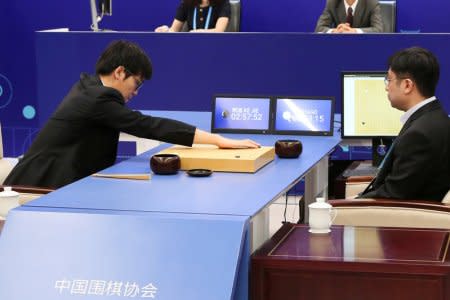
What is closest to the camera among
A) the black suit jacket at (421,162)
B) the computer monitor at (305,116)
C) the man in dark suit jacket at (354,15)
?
the black suit jacket at (421,162)

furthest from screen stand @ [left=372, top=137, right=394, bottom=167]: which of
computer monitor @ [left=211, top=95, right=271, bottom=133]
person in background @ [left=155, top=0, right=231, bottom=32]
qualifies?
person in background @ [left=155, top=0, right=231, bottom=32]

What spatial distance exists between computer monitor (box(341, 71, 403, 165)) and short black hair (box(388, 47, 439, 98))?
2.67 feet

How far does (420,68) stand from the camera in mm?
3961

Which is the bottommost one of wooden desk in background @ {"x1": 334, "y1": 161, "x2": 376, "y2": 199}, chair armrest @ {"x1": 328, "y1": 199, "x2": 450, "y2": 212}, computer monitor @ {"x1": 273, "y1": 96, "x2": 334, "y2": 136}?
wooden desk in background @ {"x1": 334, "y1": 161, "x2": 376, "y2": 199}

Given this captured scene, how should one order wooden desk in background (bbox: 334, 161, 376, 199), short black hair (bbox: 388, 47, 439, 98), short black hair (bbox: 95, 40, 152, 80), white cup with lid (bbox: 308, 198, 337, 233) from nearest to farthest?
white cup with lid (bbox: 308, 198, 337, 233)
short black hair (bbox: 388, 47, 439, 98)
short black hair (bbox: 95, 40, 152, 80)
wooden desk in background (bbox: 334, 161, 376, 199)

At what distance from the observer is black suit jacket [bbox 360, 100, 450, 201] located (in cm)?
377

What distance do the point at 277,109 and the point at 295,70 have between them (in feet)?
7.64

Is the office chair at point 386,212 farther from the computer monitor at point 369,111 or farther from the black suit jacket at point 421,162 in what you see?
the computer monitor at point 369,111

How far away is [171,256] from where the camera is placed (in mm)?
2801

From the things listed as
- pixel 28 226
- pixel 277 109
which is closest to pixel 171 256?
pixel 28 226

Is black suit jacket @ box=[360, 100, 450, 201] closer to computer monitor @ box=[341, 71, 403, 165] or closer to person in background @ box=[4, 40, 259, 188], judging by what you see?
person in background @ box=[4, 40, 259, 188]

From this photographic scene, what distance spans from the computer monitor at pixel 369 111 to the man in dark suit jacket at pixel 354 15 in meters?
2.90

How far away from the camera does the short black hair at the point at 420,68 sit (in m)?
3.96

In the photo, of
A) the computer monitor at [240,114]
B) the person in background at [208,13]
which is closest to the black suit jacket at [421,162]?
the computer monitor at [240,114]
